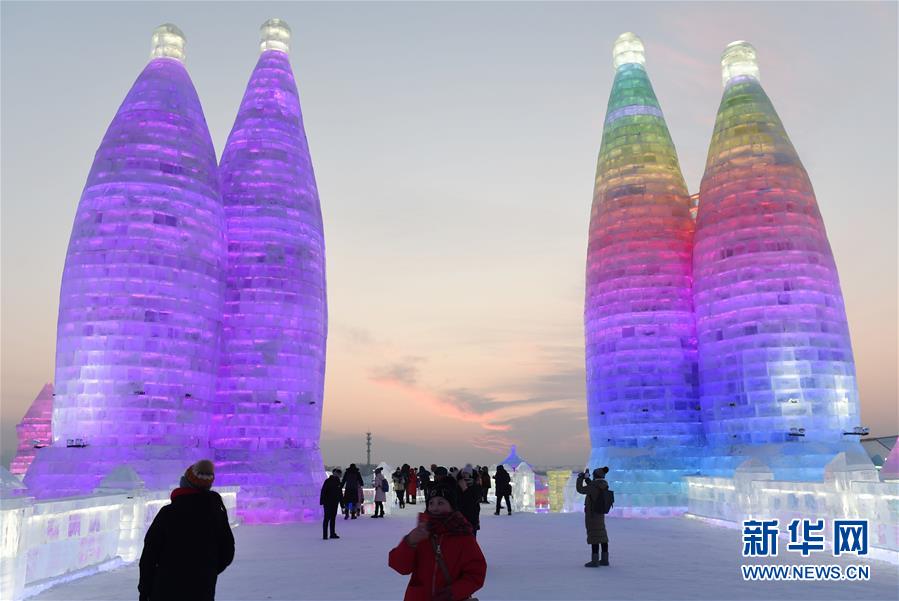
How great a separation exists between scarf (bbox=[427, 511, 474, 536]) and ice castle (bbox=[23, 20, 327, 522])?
55.9 feet

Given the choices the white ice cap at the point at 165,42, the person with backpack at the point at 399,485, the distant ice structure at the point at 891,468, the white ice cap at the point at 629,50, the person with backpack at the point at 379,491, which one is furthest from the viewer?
the white ice cap at the point at 629,50

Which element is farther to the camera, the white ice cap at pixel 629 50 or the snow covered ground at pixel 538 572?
the white ice cap at pixel 629 50

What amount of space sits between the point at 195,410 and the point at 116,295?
4.07 metres

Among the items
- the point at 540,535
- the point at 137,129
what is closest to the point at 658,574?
the point at 540,535

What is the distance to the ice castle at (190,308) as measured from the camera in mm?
20734

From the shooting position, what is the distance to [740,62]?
28328mm

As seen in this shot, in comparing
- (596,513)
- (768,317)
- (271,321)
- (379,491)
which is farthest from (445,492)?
(768,317)

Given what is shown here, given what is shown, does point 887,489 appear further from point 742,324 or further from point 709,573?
point 742,324

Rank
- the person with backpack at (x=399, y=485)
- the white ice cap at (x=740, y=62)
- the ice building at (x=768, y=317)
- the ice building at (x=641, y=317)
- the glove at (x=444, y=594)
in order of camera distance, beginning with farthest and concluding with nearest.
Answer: the person with backpack at (x=399, y=485) < the white ice cap at (x=740, y=62) < the ice building at (x=641, y=317) < the ice building at (x=768, y=317) < the glove at (x=444, y=594)

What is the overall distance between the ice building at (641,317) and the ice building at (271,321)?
1046 cm

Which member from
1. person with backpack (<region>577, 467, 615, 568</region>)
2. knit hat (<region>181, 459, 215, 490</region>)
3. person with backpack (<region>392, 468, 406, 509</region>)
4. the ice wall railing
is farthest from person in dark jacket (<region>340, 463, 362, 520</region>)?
knit hat (<region>181, 459, 215, 490</region>)

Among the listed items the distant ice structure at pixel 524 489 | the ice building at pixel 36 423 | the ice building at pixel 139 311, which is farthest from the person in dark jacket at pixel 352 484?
the ice building at pixel 36 423

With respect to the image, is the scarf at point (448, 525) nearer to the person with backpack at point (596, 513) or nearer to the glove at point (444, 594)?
the glove at point (444, 594)

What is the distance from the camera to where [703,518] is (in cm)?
2044
